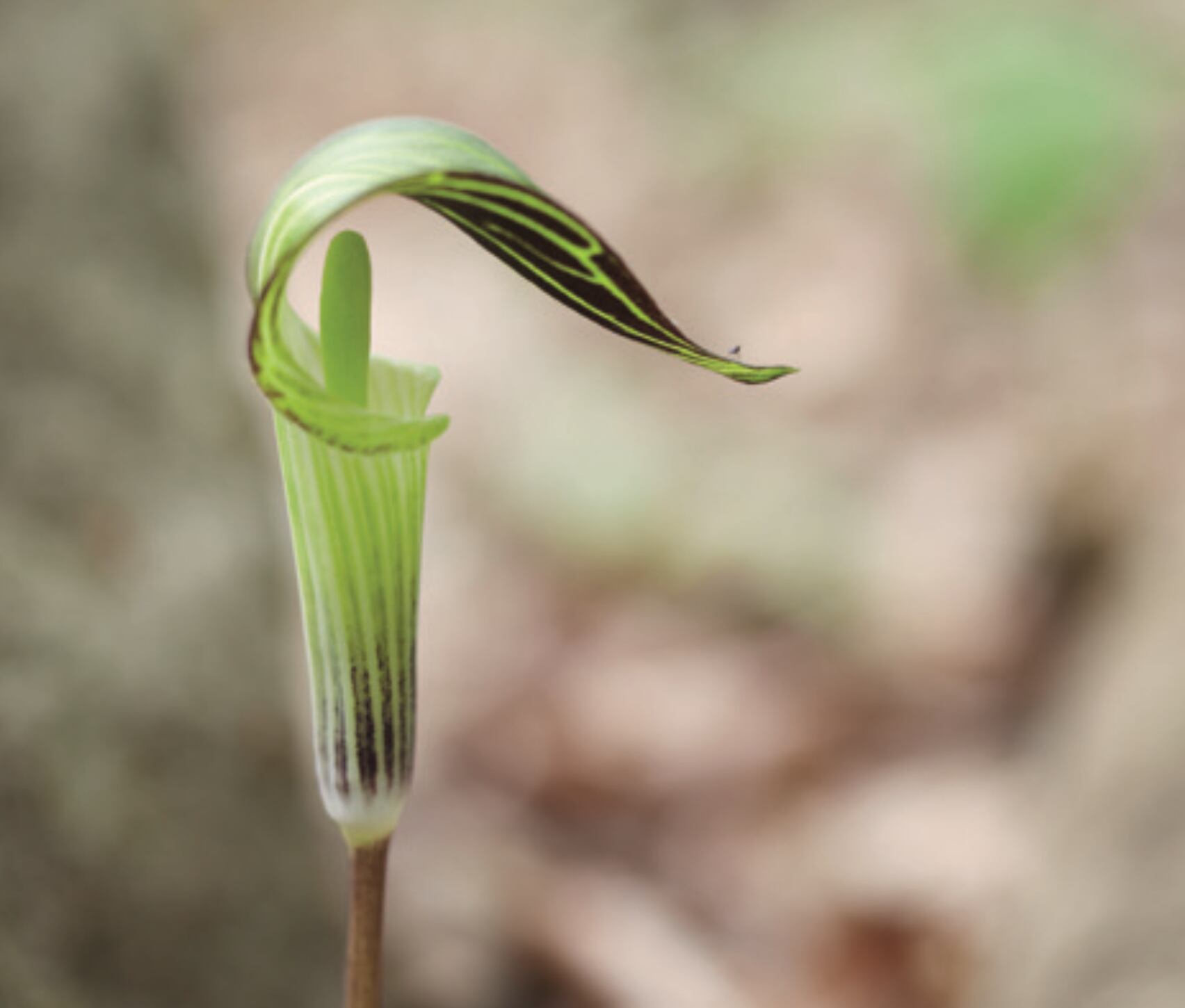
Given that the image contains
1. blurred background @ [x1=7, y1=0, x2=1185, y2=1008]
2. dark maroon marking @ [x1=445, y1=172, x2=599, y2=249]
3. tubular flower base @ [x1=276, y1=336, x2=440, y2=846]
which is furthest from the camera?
blurred background @ [x1=7, y1=0, x2=1185, y2=1008]

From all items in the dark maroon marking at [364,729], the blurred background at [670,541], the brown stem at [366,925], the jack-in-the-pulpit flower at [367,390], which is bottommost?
the brown stem at [366,925]

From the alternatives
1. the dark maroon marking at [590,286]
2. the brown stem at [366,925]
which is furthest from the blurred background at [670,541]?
the dark maroon marking at [590,286]

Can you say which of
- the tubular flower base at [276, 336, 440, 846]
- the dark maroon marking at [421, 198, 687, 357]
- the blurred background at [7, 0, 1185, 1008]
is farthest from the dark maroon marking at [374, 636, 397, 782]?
the blurred background at [7, 0, 1185, 1008]

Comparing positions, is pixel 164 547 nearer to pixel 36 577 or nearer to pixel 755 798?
pixel 36 577

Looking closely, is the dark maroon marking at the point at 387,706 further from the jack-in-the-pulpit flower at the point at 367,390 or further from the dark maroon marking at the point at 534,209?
the dark maroon marking at the point at 534,209

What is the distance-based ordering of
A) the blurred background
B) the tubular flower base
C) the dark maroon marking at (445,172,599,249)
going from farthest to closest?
the blurred background < the tubular flower base < the dark maroon marking at (445,172,599,249)

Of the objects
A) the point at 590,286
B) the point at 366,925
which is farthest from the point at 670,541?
the point at 590,286

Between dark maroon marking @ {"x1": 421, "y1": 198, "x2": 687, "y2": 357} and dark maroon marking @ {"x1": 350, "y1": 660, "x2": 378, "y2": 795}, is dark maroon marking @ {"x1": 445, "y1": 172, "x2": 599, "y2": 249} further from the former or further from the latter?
dark maroon marking @ {"x1": 350, "y1": 660, "x2": 378, "y2": 795}

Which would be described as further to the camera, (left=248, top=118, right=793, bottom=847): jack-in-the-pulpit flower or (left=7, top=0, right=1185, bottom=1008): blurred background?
(left=7, top=0, right=1185, bottom=1008): blurred background
